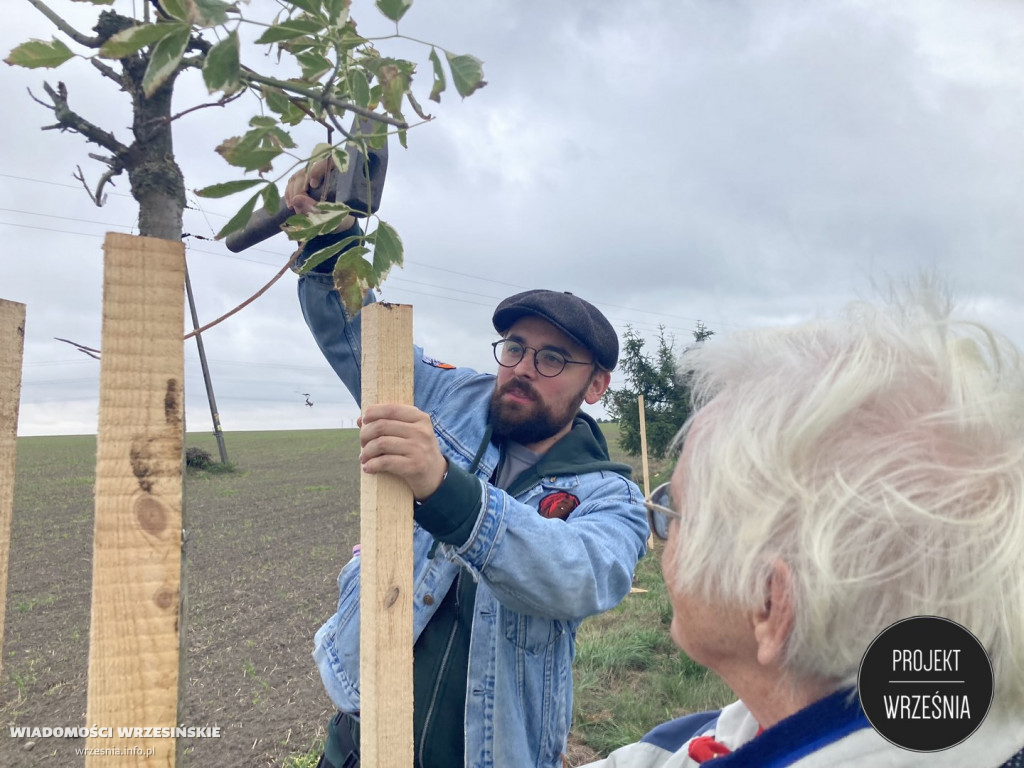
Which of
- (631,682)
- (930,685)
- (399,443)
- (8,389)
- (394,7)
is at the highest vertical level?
(394,7)

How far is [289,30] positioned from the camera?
1.03 m

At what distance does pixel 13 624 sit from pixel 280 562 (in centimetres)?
408

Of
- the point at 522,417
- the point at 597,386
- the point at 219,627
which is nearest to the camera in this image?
the point at 522,417

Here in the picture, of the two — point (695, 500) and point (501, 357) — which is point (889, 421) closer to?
point (695, 500)

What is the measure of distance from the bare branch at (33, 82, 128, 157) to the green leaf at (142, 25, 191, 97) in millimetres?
371

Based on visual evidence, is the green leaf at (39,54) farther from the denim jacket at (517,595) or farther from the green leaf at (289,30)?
the denim jacket at (517,595)

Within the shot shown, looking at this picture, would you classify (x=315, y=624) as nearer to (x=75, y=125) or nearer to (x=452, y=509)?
(x=452, y=509)

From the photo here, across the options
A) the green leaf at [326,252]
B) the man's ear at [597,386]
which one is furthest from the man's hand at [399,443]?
the man's ear at [597,386]

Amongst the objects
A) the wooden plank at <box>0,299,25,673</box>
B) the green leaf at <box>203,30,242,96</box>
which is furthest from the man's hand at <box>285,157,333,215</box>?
the wooden plank at <box>0,299,25,673</box>

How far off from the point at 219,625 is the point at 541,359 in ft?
25.7

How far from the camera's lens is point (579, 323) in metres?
2.50

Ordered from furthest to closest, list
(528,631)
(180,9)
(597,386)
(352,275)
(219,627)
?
(219,627) < (597,386) < (528,631) < (352,275) < (180,9)

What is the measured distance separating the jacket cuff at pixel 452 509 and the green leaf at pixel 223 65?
0.81 meters

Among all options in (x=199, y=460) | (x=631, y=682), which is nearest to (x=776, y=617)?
(x=631, y=682)
